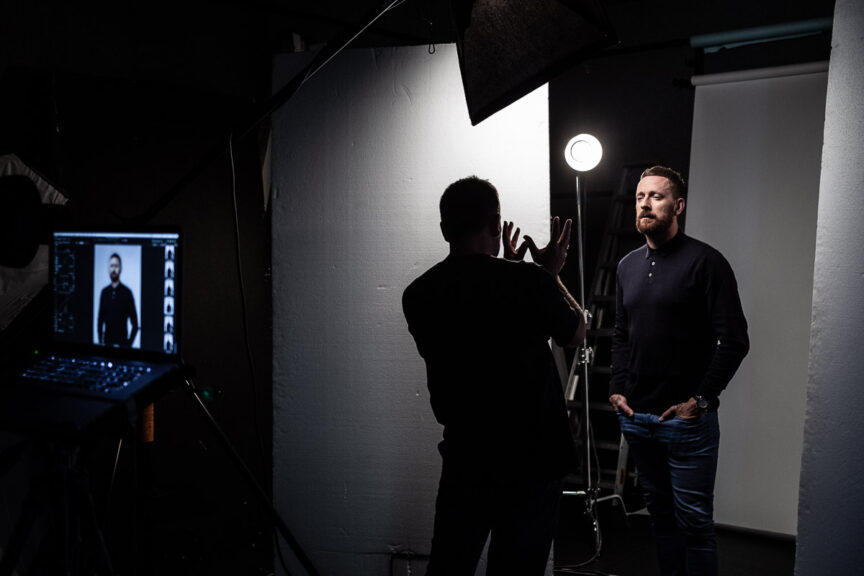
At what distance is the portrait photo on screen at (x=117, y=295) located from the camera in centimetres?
176

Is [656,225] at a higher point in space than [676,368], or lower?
higher

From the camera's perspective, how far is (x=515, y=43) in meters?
1.76

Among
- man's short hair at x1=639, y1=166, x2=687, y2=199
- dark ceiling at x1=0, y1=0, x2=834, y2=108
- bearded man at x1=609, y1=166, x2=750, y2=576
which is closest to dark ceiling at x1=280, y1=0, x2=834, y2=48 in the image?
dark ceiling at x1=0, y1=0, x2=834, y2=108

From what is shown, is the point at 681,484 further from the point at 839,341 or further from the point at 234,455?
the point at 234,455

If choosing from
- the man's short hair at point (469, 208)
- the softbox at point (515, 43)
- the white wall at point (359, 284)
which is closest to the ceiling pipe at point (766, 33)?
the white wall at point (359, 284)

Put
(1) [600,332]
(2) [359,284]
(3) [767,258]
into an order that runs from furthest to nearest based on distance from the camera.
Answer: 1. (1) [600,332]
2. (3) [767,258]
3. (2) [359,284]

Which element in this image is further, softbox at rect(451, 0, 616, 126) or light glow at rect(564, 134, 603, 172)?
light glow at rect(564, 134, 603, 172)

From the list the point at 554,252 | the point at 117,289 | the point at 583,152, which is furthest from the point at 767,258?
the point at 117,289

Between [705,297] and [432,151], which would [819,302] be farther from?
[432,151]

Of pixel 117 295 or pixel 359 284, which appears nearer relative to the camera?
pixel 117 295

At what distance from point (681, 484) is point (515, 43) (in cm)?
157

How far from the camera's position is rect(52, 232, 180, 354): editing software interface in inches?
67.1

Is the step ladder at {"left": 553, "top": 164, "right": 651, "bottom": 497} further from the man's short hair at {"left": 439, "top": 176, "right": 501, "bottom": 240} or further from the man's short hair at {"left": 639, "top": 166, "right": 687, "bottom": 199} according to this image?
the man's short hair at {"left": 439, "top": 176, "right": 501, "bottom": 240}

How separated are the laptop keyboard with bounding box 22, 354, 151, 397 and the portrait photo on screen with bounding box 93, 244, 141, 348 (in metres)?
0.07
